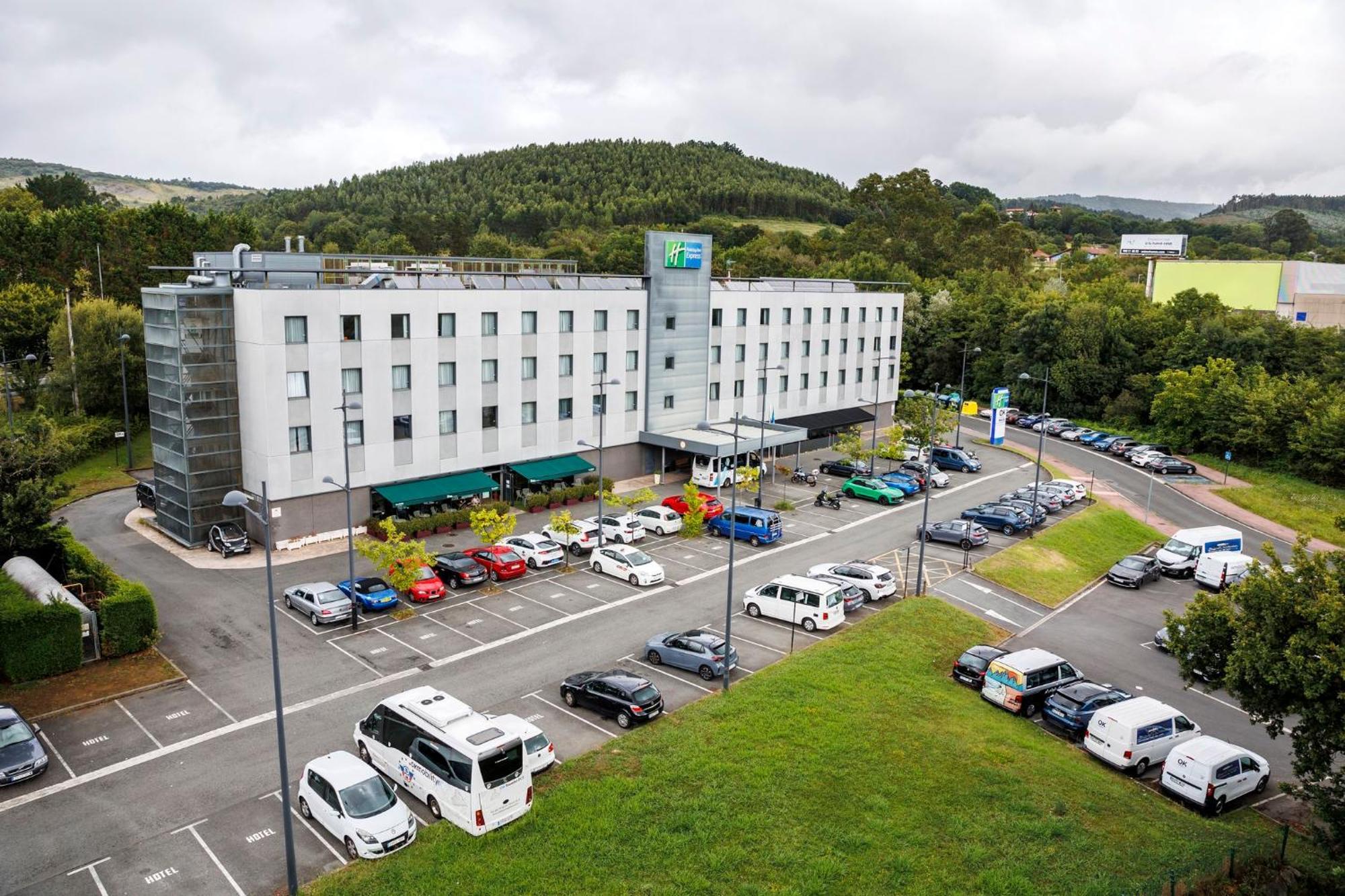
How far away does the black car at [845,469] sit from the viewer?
58.7 meters

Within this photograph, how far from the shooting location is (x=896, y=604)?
35.9m

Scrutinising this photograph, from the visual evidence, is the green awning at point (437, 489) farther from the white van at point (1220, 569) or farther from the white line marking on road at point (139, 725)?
the white van at point (1220, 569)

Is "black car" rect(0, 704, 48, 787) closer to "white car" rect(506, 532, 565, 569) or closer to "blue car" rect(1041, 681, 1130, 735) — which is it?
"white car" rect(506, 532, 565, 569)

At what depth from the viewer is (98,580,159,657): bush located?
94.3 feet

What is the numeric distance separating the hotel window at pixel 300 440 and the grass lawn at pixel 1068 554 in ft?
105

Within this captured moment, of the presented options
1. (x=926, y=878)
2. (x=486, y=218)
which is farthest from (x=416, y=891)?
(x=486, y=218)

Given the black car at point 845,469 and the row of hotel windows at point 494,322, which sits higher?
the row of hotel windows at point 494,322

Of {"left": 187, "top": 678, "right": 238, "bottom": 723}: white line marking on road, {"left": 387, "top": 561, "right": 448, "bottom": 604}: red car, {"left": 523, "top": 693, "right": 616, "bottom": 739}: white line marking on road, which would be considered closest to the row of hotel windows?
{"left": 387, "top": 561, "right": 448, "bottom": 604}: red car

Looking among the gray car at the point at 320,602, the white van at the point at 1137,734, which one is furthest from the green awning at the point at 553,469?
the white van at the point at 1137,734

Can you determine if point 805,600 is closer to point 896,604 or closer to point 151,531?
point 896,604

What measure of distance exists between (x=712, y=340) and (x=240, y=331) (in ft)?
97.3

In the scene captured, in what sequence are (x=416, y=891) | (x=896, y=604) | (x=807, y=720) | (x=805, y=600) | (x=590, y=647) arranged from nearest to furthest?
(x=416, y=891) < (x=807, y=720) < (x=590, y=647) < (x=805, y=600) < (x=896, y=604)

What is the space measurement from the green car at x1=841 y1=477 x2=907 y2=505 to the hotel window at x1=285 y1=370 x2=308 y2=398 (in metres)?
31.9

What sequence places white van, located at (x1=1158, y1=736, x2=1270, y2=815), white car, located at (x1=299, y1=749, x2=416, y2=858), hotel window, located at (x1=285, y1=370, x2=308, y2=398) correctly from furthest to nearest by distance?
hotel window, located at (x1=285, y1=370, x2=308, y2=398)
white van, located at (x1=1158, y1=736, x2=1270, y2=815)
white car, located at (x1=299, y1=749, x2=416, y2=858)
